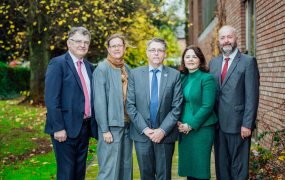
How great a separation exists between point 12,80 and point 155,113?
17.1 m

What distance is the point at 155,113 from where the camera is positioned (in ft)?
10.7

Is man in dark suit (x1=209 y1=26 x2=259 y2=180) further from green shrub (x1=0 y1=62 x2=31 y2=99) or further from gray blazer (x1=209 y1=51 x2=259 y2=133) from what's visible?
green shrub (x1=0 y1=62 x2=31 y2=99)

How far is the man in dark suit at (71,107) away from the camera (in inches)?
128

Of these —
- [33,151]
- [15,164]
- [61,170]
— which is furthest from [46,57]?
[61,170]

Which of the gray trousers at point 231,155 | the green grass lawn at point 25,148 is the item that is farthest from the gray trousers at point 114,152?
the green grass lawn at point 25,148

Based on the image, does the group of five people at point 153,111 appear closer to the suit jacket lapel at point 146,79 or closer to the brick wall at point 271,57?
the suit jacket lapel at point 146,79

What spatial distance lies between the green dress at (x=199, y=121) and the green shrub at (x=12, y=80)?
1607 centimetres

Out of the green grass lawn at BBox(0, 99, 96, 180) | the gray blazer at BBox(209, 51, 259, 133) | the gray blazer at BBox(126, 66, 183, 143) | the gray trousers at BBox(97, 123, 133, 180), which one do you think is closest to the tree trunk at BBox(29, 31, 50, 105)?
the green grass lawn at BBox(0, 99, 96, 180)

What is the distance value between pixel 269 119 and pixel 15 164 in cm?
531

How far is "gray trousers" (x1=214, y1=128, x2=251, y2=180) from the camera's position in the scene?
11.1 ft

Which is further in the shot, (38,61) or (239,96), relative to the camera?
(38,61)

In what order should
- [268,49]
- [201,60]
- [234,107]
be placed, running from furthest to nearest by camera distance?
[268,49], [201,60], [234,107]

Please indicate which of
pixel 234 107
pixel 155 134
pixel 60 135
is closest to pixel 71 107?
pixel 60 135

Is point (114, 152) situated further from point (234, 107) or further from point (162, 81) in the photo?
point (234, 107)
